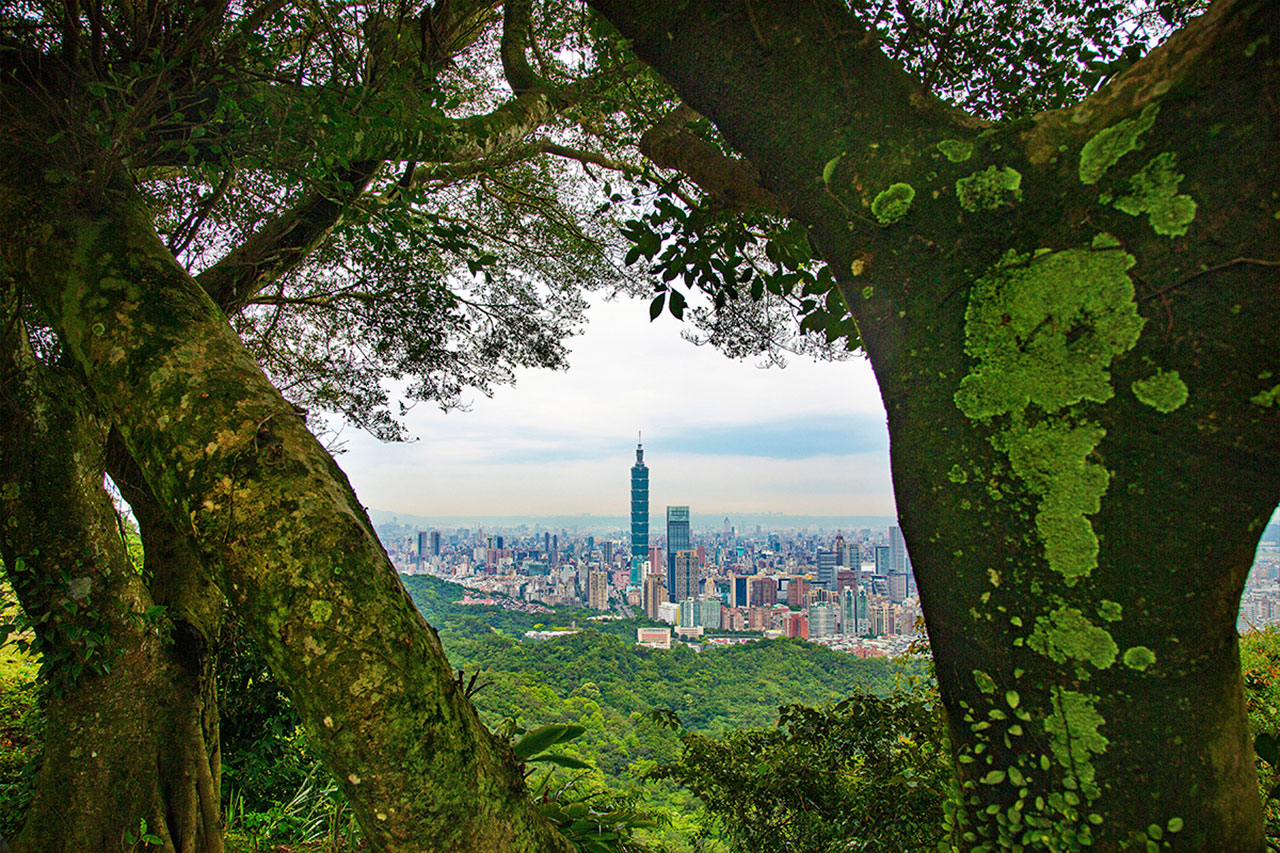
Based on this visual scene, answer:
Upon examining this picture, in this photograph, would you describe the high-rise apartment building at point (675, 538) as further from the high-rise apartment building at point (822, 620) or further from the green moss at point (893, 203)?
the green moss at point (893, 203)

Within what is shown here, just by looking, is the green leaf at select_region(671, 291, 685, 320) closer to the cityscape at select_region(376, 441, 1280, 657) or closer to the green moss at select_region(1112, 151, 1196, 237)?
the green moss at select_region(1112, 151, 1196, 237)

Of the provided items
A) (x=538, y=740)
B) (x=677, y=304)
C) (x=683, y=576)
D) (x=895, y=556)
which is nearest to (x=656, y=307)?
(x=677, y=304)

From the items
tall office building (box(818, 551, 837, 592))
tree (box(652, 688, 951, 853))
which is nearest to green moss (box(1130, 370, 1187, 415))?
tree (box(652, 688, 951, 853))

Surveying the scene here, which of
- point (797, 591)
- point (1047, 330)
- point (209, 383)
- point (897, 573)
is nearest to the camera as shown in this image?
point (1047, 330)

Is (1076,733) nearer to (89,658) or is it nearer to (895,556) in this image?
(89,658)

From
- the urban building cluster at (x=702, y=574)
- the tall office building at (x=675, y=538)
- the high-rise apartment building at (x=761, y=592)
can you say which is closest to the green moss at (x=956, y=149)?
the urban building cluster at (x=702, y=574)

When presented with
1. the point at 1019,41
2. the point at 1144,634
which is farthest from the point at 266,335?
the point at 1144,634
